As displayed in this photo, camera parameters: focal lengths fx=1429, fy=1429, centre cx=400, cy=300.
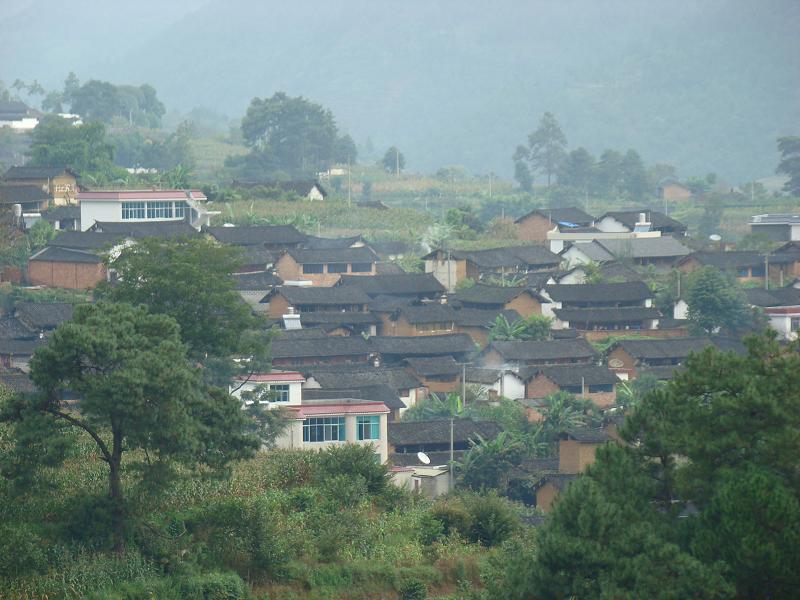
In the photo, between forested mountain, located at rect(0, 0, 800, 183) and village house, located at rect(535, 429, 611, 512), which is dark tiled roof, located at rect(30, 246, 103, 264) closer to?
village house, located at rect(535, 429, 611, 512)

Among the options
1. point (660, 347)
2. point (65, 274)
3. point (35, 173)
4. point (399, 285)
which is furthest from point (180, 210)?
point (660, 347)

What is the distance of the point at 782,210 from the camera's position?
67.5 metres

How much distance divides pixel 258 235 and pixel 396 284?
194 inches

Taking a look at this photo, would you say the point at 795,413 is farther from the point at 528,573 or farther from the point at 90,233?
the point at 90,233

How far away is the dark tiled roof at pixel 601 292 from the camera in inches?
1700

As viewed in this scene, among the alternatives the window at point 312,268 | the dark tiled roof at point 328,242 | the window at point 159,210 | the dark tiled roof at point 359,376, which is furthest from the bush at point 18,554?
the dark tiled roof at point 328,242

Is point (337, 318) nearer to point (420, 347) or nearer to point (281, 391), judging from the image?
point (420, 347)

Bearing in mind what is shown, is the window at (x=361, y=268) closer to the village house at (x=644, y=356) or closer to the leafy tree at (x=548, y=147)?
the village house at (x=644, y=356)

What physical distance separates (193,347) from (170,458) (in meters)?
5.31

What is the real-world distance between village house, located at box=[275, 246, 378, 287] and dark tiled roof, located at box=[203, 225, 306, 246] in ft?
3.02

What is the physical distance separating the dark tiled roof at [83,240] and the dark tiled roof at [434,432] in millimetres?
11853

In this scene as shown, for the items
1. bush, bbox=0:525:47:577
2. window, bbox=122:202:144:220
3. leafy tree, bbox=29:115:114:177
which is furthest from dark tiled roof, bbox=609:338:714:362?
bush, bbox=0:525:47:577

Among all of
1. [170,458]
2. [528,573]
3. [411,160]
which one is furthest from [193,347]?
[411,160]

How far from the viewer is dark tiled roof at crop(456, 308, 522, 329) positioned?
1626 inches
